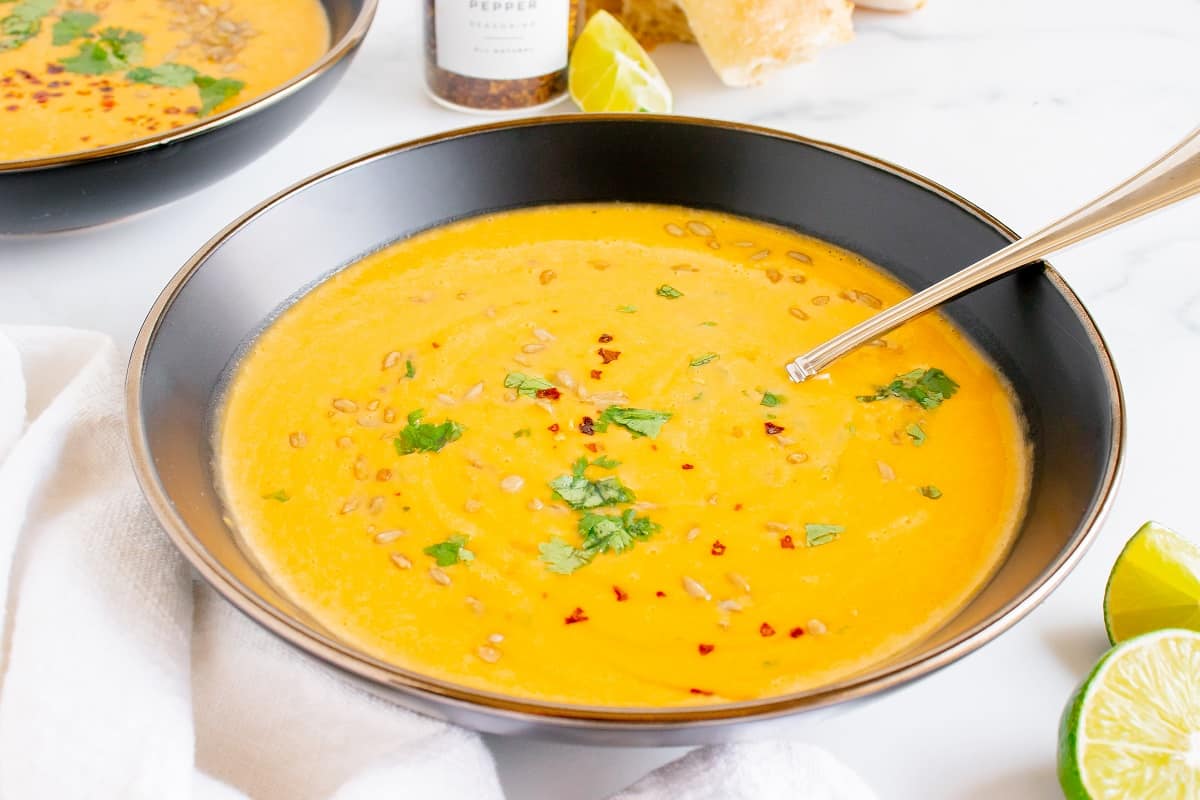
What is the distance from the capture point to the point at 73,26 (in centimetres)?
274

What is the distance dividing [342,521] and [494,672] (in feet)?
1.07

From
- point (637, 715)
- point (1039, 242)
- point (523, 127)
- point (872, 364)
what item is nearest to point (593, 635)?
point (637, 715)

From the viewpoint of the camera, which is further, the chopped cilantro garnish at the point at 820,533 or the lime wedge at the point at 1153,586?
the chopped cilantro garnish at the point at 820,533

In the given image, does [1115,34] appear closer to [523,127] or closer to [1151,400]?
[1151,400]

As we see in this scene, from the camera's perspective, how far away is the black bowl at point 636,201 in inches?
48.1

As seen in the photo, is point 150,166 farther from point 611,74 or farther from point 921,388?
→ point 921,388

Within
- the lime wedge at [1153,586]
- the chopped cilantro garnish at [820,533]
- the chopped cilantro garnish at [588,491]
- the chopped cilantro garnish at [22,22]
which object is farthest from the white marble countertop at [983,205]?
the chopped cilantro garnish at [22,22]

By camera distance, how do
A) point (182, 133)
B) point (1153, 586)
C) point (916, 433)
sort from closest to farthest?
1. point (1153, 586)
2. point (916, 433)
3. point (182, 133)

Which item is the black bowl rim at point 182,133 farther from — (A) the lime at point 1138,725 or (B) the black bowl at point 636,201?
(A) the lime at point 1138,725

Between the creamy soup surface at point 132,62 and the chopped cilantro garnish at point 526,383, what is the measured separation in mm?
916

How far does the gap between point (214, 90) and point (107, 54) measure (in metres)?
0.28

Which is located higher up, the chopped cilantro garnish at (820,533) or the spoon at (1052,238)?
the spoon at (1052,238)

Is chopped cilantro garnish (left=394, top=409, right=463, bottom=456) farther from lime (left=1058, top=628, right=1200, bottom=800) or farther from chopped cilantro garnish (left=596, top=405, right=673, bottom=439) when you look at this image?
lime (left=1058, top=628, right=1200, bottom=800)

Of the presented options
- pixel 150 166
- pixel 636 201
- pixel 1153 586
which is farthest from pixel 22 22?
pixel 1153 586
